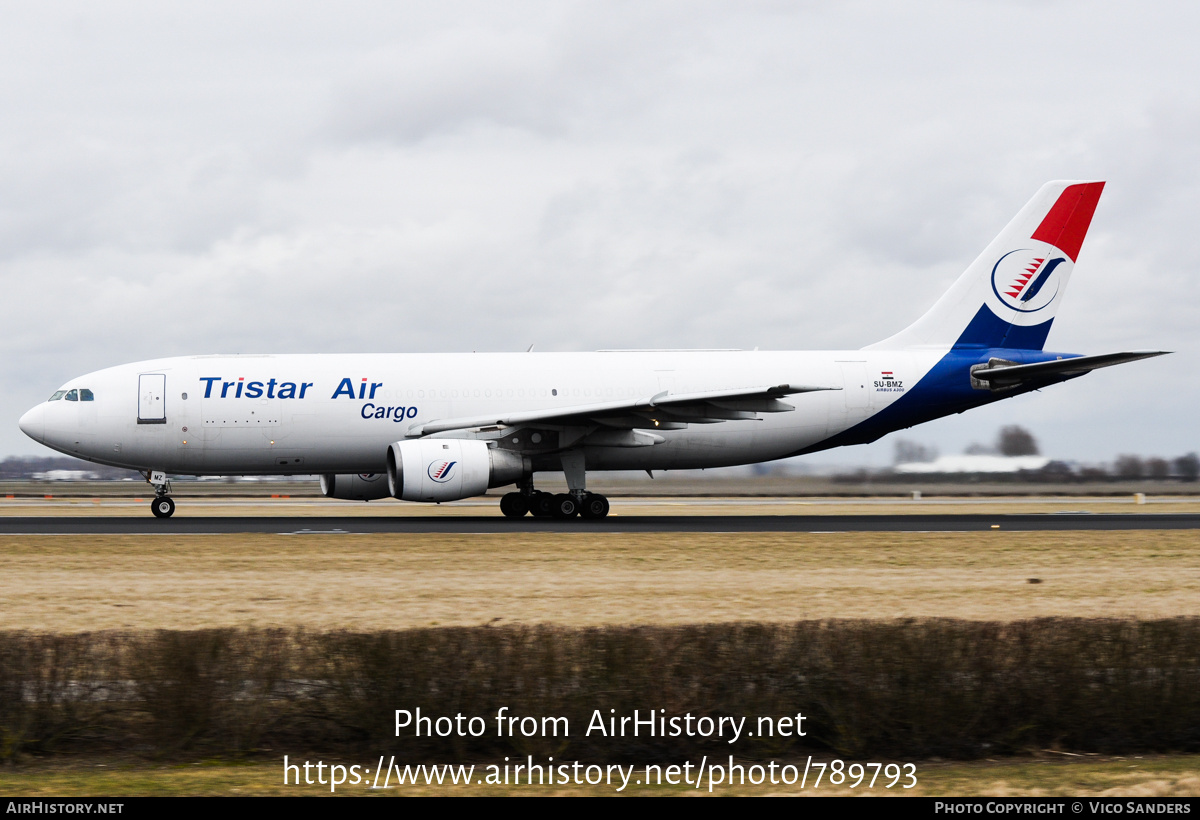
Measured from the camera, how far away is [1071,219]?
30.2 metres

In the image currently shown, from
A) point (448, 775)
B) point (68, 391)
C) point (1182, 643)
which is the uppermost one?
point (68, 391)

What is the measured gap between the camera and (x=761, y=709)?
22.5ft

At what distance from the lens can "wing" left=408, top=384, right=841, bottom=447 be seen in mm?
24625

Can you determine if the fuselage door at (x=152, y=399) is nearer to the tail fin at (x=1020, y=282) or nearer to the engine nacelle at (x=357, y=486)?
A: the engine nacelle at (x=357, y=486)

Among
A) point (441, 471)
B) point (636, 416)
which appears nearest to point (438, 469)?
point (441, 471)

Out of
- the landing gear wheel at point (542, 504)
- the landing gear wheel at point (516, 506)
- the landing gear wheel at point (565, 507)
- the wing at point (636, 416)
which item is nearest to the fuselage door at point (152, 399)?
the wing at point (636, 416)

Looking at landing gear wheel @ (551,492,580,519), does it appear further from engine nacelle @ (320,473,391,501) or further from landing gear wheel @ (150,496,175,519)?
landing gear wheel @ (150,496,175,519)

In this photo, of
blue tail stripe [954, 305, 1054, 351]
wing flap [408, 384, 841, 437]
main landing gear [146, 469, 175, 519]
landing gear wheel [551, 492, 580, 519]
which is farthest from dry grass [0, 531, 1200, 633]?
blue tail stripe [954, 305, 1054, 351]

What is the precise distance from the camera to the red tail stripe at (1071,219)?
30.1 m

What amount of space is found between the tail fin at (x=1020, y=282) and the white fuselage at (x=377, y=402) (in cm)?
216

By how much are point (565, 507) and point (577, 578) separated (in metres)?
11.3

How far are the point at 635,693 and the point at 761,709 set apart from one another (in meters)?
0.75
